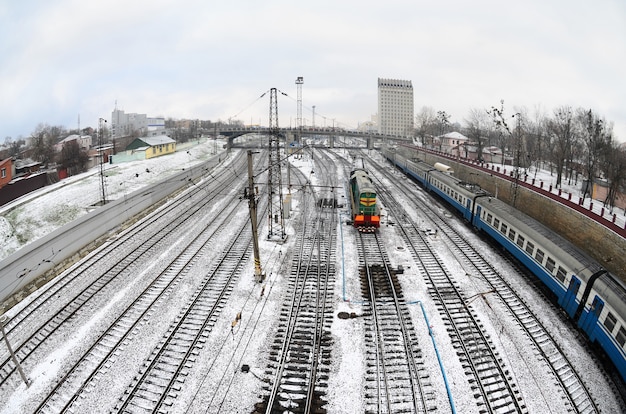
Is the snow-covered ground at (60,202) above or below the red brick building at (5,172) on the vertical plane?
below

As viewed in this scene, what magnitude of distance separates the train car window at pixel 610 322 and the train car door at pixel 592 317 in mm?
478

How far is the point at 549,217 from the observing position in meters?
24.8

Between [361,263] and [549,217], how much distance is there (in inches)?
591

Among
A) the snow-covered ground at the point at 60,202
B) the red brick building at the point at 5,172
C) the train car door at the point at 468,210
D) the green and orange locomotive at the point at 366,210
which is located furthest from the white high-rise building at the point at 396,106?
the green and orange locomotive at the point at 366,210

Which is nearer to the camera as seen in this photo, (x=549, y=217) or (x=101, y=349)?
(x=101, y=349)

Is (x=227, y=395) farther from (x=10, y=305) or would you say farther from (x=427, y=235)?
(x=427, y=235)

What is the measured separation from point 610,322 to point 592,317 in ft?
3.87

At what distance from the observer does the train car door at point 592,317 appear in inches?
494

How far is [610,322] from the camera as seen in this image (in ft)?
38.7

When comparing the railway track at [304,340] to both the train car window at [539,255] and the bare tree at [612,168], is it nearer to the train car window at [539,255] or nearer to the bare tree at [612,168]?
the train car window at [539,255]

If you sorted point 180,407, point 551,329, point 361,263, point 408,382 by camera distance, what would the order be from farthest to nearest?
point 361,263 → point 551,329 → point 408,382 → point 180,407

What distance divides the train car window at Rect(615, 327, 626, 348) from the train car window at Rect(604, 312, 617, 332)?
41 centimetres

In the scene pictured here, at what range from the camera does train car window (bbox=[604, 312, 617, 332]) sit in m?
11.6

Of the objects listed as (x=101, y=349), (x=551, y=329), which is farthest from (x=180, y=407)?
(x=551, y=329)
